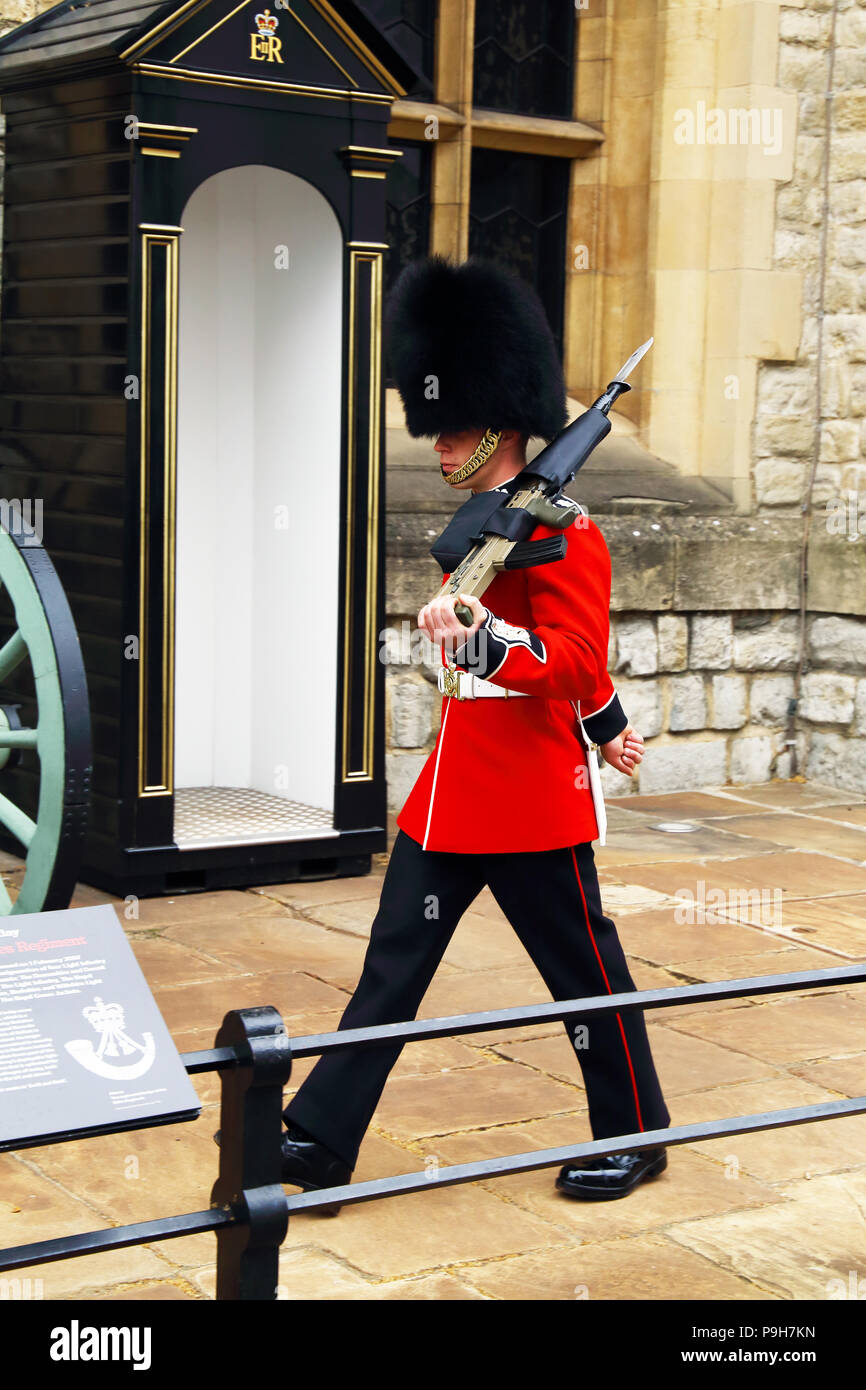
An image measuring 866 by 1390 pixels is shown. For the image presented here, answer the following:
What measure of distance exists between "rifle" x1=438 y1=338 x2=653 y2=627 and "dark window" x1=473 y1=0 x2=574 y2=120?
3.82 m

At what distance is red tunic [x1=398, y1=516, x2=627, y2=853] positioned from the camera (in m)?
2.72

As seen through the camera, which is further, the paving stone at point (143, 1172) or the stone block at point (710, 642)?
the stone block at point (710, 642)

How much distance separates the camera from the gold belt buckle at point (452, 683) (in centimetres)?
284

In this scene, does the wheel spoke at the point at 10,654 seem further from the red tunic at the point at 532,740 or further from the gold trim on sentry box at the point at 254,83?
the gold trim on sentry box at the point at 254,83

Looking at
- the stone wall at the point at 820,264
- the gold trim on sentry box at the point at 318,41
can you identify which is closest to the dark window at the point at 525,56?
the stone wall at the point at 820,264

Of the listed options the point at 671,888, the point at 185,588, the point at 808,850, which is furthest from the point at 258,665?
the point at 808,850

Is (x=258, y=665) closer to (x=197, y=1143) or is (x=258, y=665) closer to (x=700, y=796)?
(x=700, y=796)

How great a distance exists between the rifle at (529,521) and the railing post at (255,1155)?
934mm

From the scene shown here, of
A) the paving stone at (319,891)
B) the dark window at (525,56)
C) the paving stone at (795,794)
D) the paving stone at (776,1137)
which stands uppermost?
the dark window at (525,56)

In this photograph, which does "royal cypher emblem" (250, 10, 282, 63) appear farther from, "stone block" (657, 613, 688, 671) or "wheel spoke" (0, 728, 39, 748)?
"stone block" (657, 613, 688, 671)

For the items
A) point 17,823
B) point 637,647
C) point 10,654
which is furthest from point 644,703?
point 17,823

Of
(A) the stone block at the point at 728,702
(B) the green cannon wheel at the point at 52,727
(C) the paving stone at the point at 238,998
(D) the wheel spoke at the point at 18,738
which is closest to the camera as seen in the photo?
(B) the green cannon wheel at the point at 52,727
